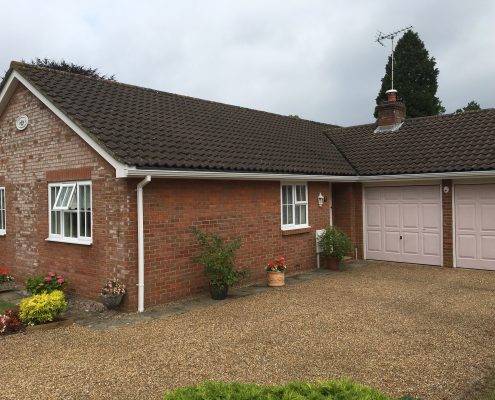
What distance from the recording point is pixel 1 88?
10828mm

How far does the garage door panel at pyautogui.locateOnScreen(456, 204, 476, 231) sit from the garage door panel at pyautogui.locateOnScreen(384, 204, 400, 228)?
1699 millimetres

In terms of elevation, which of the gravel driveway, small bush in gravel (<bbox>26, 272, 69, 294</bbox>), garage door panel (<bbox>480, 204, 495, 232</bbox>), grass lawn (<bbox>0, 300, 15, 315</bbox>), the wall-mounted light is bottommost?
the gravel driveway

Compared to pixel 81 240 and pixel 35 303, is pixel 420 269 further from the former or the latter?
pixel 35 303

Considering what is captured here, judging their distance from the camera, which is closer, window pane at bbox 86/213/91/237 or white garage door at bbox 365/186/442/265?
window pane at bbox 86/213/91/237

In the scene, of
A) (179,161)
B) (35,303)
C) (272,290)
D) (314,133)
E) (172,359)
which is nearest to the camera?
(172,359)

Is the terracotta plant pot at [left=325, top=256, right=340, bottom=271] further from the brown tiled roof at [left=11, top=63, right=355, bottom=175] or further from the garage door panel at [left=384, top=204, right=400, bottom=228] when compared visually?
the brown tiled roof at [left=11, top=63, right=355, bottom=175]

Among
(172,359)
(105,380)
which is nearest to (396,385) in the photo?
(172,359)

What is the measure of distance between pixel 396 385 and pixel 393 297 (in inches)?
173

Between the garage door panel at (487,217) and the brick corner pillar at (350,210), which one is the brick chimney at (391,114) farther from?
the garage door panel at (487,217)

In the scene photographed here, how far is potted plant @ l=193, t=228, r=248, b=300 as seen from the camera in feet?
28.4

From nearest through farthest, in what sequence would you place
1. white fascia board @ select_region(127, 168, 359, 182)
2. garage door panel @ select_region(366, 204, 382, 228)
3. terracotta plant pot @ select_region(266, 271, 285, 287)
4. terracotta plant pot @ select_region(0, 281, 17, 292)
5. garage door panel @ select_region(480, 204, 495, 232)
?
white fascia board @ select_region(127, 168, 359, 182) < terracotta plant pot @ select_region(266, 271, 285, 287) < terracotta plant pot @ select_region(0, 281, 17, 292) < garage door panel @ select_region(480, 204, 495, 232) < garage door panel @ select_region(366, 204, 382, 228)

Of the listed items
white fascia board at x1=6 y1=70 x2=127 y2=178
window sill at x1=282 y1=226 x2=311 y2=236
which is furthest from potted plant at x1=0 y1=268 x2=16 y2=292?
window sill at x1=282 y1=226 x2=311 y2=236

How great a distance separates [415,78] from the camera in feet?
102

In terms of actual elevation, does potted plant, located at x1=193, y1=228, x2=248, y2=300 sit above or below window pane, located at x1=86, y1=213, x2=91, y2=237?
below
